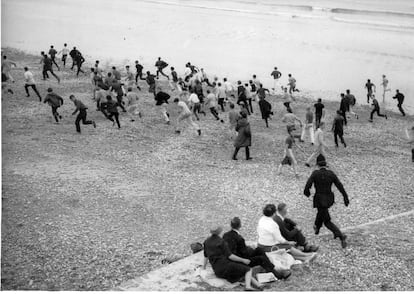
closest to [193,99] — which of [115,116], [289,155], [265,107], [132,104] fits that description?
[132,104]

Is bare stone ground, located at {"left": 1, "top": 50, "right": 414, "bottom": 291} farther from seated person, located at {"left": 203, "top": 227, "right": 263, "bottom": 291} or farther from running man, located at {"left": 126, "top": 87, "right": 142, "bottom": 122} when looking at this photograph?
seated person, located at {"left": 203, "top": 227, "right": 263, "bottom": 291}

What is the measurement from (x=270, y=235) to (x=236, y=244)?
599 millimetres

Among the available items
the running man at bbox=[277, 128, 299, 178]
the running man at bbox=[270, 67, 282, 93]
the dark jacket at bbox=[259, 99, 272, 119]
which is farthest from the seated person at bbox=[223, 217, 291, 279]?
the running man at bbox=[270, 67, 282, 93]

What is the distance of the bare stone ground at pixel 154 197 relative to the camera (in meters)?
9.80

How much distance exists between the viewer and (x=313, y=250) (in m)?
9.65

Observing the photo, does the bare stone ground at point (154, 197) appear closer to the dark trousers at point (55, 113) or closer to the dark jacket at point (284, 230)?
the dark trousers at point (55, 113)

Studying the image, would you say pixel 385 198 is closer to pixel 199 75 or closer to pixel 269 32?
pixel 199 75

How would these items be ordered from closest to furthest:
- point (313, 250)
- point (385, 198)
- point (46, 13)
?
point (313, 250)
point (385, 198)
point (46, 13)

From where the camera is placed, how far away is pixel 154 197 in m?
13.4

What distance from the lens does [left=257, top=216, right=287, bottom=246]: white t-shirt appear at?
29.5ft

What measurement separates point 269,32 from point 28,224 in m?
32.8

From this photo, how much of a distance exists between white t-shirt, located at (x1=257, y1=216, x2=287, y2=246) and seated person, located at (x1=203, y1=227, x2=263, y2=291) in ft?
2.00

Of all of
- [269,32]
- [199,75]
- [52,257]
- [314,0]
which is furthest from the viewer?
[314,0]

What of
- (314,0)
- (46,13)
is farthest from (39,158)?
(314,0)
